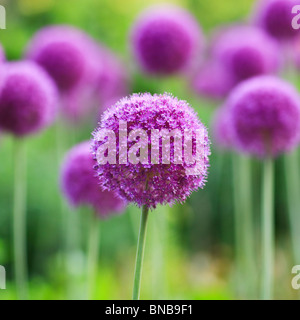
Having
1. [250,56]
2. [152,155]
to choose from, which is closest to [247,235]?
[250,56]

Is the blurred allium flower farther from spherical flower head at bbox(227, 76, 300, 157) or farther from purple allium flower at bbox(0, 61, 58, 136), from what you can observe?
spherical flower head at bbox(227, 76, 300, 157)

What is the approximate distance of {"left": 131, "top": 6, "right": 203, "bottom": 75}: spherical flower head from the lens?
202 centimetres

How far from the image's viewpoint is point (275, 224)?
3.43m

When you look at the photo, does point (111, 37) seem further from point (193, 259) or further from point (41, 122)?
point (41, 122)

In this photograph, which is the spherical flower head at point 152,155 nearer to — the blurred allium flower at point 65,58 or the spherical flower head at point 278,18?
the blurred allium flower at point 65,58

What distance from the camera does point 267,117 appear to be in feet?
4.87

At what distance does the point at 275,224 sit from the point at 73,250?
1580 millimetres

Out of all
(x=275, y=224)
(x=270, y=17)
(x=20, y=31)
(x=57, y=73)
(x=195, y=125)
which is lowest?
(x=195, y=125)

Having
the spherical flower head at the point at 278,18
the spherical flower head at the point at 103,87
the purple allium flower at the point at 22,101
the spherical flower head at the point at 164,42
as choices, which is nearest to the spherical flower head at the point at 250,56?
the spherical flower head at the point at 278,18

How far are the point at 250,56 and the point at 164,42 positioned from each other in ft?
1.16

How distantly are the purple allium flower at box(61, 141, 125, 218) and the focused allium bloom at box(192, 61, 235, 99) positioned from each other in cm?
92

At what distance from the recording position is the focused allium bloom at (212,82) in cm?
222

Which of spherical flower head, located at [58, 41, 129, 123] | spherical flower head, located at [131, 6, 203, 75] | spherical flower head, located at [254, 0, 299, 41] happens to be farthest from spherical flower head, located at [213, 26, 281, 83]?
spherical flower head, located at [58, 41, 129, 123]
